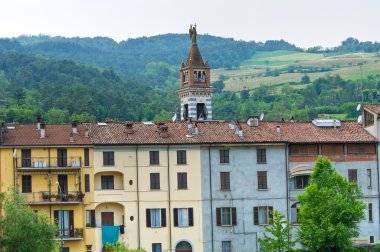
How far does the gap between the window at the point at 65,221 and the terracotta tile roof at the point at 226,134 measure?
6.43 metres

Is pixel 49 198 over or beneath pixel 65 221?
over

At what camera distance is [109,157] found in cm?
9106

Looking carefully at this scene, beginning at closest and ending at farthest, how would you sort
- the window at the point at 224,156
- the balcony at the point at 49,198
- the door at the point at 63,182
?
the balcony at the point at 49,198, the door at the point at 63,182, the window at the point at 224,156

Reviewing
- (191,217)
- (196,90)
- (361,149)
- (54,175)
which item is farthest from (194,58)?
(54,175)

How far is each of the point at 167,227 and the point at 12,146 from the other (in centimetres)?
1467

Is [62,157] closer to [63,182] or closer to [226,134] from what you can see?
[63,182]

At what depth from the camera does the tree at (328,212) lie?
85312 mm

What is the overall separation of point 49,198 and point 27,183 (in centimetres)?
225

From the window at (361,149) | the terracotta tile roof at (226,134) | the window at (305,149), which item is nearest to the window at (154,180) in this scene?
the terracotta tile roof at (226,134)

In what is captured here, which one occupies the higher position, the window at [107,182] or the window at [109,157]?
the window at [109,157]

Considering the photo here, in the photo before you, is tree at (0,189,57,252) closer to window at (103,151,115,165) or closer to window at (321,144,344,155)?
window at (103,151,115,165)

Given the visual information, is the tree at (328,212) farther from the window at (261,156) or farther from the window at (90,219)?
the window at (90,219)

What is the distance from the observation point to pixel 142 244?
90188 mm

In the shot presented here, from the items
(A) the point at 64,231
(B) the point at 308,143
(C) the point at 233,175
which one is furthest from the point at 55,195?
(B) the point at 308,143
